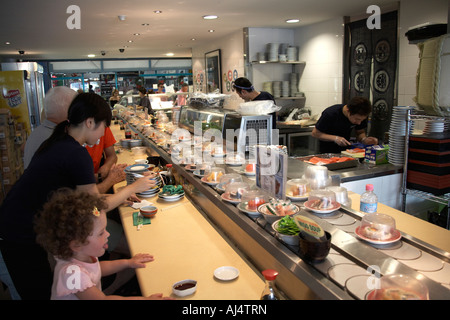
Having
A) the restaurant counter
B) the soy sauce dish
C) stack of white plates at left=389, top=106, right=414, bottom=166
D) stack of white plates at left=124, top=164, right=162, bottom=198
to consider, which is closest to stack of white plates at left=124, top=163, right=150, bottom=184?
stack of white plates at left=124, top=164, right=162, bottom=198

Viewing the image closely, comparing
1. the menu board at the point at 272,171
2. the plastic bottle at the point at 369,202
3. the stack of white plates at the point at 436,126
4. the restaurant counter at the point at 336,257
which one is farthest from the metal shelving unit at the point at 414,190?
the menu board at the point at 272,171

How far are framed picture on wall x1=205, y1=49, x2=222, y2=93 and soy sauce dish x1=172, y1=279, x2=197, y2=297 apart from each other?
8269 mm

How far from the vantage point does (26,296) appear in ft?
6.89

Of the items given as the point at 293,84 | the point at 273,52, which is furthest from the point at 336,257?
the point at 293,84

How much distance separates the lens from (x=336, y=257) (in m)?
1.43

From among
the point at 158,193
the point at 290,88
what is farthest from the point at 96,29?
the point at 158,193

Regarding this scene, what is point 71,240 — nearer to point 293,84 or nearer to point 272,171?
point 272,171

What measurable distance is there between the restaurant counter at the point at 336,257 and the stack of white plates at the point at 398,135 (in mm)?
1097

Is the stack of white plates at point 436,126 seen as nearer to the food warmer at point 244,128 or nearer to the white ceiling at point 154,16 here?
the food warmer at point 244,128

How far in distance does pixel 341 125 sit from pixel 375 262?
3098 millimetres

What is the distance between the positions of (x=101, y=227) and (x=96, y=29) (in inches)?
253

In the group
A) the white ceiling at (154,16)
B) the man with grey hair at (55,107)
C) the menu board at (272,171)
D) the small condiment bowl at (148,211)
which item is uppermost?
the white ceiling at (154,16)

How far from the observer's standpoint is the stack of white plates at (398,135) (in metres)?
3.08
